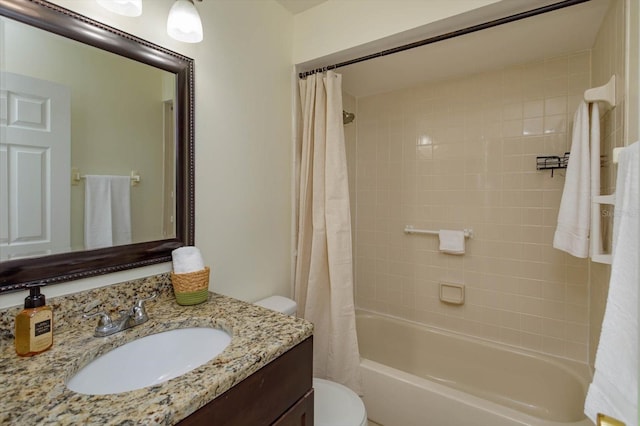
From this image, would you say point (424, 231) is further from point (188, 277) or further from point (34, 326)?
point (34, 326)

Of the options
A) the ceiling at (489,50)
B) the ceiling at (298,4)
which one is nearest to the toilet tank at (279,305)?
the ceiling at (489,50)

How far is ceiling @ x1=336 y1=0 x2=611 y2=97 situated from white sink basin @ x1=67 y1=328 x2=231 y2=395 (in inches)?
69.4

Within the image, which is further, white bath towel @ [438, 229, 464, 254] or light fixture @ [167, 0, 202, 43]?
white bath towel @ [438, 229, 464, 254]

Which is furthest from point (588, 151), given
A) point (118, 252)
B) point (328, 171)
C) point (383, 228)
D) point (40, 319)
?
point (40, 319)

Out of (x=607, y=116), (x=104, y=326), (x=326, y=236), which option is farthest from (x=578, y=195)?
(x=104, y=326)

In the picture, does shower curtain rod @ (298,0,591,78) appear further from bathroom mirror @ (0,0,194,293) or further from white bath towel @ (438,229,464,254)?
white bath towel @ (438,229,464,254)

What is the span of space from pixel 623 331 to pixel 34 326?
4.44 feet

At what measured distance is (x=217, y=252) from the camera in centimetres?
142

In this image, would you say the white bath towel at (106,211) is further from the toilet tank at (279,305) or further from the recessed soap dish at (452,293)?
the recessed soap dish at (452,293)

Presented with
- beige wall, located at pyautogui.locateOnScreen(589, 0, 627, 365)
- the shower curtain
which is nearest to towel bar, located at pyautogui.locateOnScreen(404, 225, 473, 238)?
beige wall, located at pyautogui.locateOnScreen(589, 0, 627, 365)

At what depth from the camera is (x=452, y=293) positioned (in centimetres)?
221

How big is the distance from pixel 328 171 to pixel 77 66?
1149mm

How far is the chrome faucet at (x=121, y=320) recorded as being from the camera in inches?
35.7

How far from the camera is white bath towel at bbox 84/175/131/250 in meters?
1.00
